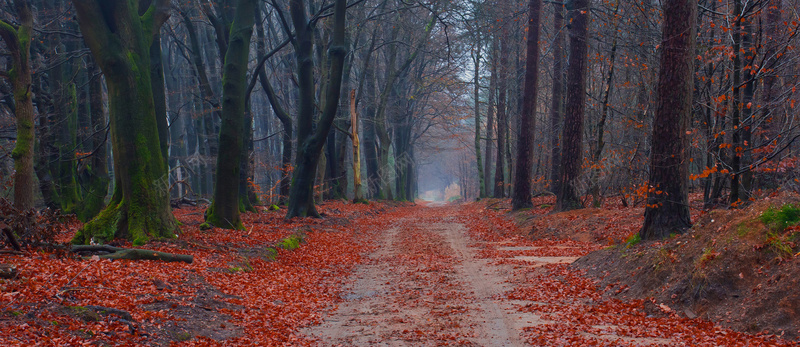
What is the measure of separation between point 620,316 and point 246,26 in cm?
1067

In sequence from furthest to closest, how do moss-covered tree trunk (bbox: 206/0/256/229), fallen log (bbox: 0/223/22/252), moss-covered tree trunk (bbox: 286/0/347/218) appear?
moss-covered tree trunk (bbox: 286/0/347/218)
moss-covered tree trunk (bbox: 206/0/256/229)
fallen log (bbox: 0/223/22/252)

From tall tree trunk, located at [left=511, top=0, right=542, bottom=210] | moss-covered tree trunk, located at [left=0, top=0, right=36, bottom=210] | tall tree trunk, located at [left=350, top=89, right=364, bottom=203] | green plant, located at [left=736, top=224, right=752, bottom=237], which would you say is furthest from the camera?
tall tree trunk, located at [left=350, top=89, right=364, bottom=203]

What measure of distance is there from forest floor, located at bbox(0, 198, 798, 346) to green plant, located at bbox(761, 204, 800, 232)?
47 cm

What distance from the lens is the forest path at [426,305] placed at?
5.75m

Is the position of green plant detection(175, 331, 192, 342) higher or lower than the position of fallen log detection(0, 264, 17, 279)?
lower

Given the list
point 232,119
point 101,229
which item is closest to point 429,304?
point 101,229

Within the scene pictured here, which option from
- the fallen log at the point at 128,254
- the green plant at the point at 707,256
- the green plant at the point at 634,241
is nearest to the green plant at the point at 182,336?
the fallen log at the point at 128,254

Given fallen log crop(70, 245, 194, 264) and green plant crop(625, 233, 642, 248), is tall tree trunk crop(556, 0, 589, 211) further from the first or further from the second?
fallen log crop(70, 245, 194, 264)

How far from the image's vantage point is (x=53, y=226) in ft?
25.7

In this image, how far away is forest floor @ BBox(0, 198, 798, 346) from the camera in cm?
509

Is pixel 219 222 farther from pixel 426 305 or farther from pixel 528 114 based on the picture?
pixel 528 114

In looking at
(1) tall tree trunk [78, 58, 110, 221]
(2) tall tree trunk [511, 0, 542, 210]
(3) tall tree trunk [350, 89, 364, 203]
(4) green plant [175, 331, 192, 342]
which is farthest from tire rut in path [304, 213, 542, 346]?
(3) tall tree trunk [350, 89, 364, 203]

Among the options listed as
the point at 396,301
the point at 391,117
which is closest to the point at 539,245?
the point at 396,301

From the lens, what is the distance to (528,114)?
18781mm
